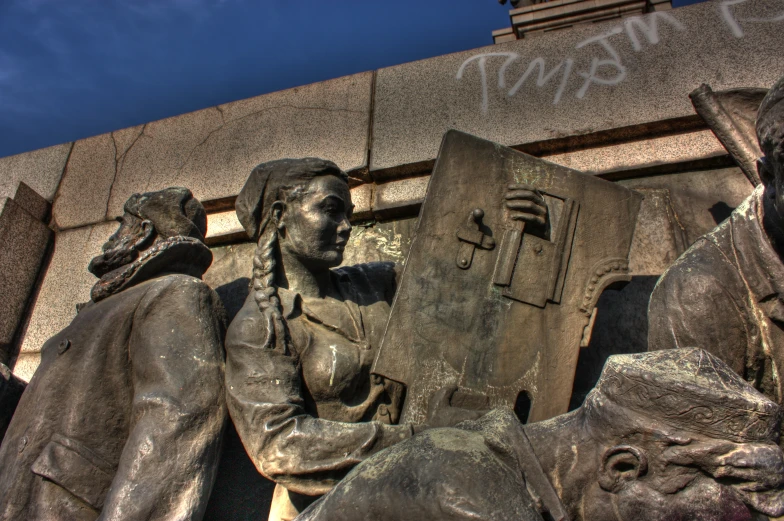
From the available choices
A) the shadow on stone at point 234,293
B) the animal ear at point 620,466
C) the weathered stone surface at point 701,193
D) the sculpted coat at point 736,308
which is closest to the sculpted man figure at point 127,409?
the shadow on stone at point 234,293

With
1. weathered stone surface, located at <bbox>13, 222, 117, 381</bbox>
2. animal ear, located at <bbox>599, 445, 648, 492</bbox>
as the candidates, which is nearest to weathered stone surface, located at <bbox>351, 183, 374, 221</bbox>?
weathered stone surface, located at <bbox>13, 222, 117, 381</bbox>

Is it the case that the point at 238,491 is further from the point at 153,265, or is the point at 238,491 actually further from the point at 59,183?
the point at 59,183

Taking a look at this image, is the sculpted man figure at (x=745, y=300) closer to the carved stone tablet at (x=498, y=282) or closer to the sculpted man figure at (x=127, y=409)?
the carved stone tablet at (x=498, y=282)

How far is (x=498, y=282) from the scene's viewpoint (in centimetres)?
240

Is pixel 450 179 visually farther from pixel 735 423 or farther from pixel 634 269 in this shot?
pixel 735 423

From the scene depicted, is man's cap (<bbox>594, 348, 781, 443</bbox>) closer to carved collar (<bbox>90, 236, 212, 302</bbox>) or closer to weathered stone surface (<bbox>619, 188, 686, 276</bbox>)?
weathered stone surface (<bbox>619, 188, 686, 276</bbox>)

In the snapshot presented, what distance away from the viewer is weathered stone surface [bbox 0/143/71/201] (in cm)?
400

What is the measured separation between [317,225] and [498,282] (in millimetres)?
689

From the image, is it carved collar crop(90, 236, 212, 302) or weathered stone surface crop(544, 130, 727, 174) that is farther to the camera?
weathered stone surface crop(544, 130, 727, 174)

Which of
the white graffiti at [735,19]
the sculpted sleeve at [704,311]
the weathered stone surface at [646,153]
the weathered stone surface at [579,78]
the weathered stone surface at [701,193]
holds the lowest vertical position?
the sculpted sleeve at [704,311]

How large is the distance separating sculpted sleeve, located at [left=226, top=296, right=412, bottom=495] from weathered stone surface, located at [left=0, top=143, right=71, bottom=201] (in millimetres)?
2353

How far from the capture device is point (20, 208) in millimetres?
3717

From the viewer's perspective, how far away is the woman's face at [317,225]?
2566 mm

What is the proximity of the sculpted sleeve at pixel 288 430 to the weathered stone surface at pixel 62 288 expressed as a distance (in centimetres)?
164
